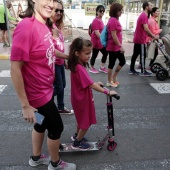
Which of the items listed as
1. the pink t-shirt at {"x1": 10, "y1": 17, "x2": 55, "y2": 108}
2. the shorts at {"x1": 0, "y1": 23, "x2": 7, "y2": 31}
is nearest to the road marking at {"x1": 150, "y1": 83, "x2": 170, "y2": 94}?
the pink t-shirt at {"x1": 10, "y1": 17, "x2": 55, "y2": 108}

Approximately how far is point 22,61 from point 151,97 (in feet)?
11.7

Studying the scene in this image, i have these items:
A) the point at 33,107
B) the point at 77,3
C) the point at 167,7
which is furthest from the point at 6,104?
the point at 77,3

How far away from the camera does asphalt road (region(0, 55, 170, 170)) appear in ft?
8.87

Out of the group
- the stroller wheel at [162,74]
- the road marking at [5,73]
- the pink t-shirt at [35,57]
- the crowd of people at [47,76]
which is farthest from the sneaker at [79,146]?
the road marking at [5,73]

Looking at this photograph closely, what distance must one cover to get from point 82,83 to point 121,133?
1.32 meters

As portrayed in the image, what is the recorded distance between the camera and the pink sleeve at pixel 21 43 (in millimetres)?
1708

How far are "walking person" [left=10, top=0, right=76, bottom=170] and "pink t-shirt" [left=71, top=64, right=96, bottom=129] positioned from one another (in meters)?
0.40

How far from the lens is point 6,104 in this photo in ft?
14.4

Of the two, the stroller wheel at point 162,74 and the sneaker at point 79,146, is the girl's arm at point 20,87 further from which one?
the stroller wheel at point 162,74

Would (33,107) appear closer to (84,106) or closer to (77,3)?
(84,106)

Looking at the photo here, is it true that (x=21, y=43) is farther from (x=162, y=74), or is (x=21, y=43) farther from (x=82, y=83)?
(x=162, y=74)

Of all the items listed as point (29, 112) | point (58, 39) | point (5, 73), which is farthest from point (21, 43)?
point (5, 73)

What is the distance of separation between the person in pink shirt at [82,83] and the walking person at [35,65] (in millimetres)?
403

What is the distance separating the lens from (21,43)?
5.61 ft
